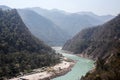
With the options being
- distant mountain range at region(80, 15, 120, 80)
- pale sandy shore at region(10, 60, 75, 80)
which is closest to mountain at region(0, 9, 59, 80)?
pale sandy shore at region(10, 60, 75, 80)

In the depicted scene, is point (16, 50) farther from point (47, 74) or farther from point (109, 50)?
point (109, 50)

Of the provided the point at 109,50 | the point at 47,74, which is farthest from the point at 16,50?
the point at 109,50

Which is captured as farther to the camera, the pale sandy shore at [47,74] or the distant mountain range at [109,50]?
the pale sandy shore at [47,74]

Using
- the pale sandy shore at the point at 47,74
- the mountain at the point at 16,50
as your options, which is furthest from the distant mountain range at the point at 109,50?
the mountain at the point at 16,50

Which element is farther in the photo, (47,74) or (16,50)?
(16,50)

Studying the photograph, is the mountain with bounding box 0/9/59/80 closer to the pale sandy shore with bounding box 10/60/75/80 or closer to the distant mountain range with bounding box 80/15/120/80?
the pale sandy shore with bounding box 10/60/75/80

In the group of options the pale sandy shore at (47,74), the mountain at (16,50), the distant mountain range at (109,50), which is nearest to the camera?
the distant mountain range at (109,50)

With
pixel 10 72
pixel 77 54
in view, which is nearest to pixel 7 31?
pixel 10 72

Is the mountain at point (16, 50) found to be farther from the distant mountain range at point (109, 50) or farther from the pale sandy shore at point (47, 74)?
the distant mountain range at point (109, 50)

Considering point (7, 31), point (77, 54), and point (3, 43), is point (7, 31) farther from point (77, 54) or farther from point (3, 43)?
point (77, 54)
